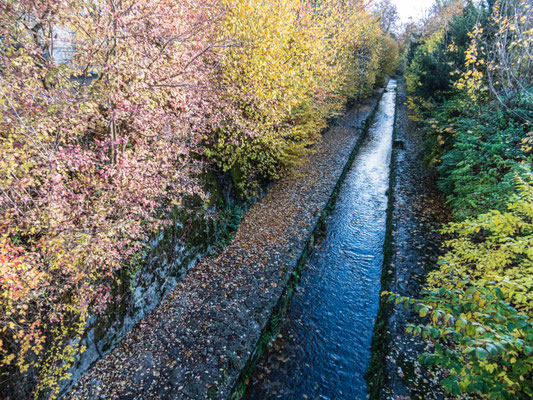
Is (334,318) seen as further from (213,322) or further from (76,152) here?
(76,152)

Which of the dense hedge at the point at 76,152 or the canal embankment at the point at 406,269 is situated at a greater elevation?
the dense hedge at the point at 76,152

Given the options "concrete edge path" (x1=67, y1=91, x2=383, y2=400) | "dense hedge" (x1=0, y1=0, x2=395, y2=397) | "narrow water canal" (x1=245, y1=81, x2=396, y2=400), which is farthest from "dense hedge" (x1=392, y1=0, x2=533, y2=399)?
"dense hedge" (x1=0, y1=0, x2=395, y2=397)

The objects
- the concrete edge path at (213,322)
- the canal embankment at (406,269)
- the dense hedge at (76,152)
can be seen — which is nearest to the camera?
the dense hedge at (76,152)

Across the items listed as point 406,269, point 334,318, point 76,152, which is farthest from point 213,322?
point 406,269

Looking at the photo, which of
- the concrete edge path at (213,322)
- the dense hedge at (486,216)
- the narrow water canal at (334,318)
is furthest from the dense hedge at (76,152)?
the dense hedge at (486,216)

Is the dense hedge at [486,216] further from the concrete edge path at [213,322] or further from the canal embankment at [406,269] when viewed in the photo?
the concrete edge path at [213,322]

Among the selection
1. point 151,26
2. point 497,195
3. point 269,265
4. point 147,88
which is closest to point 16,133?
point 147,88

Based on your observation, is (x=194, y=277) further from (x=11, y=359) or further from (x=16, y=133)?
(x=16, y=133)
